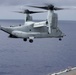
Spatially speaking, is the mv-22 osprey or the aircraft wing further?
the aircraft wing

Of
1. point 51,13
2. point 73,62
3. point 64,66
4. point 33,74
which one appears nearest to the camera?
point 51,13

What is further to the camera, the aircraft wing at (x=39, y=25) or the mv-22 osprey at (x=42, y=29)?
the aircraft wing at (x=39, y=25)

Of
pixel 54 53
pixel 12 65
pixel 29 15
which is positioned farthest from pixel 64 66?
pixel 29 15

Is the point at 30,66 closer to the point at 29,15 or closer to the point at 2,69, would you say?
the point at 2,69

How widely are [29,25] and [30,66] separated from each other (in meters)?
94.2

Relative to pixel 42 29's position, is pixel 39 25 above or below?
above

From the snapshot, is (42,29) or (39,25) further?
(42,29)

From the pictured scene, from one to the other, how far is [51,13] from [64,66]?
98.4 meters

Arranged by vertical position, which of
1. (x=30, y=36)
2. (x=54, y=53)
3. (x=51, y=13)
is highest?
(x=51, y=13)

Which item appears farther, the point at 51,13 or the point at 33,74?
the point at 33,74

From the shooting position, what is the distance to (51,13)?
174ft

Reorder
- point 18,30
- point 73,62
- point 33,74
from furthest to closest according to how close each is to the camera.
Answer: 1. point 73,62
2. point 33,74
3. point 18,30

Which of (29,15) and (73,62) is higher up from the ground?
(29,15)

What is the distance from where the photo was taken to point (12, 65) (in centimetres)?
15625
